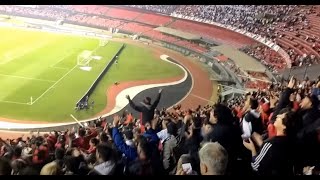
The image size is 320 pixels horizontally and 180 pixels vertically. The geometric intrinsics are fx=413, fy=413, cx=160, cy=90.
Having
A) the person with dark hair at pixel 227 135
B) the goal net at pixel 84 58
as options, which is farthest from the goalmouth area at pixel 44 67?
the person with dark hair at pixel 227 135

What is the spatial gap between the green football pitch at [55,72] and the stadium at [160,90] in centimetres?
7

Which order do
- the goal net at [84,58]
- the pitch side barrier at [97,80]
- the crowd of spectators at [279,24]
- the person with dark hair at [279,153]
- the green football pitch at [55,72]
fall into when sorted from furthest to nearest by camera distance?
the goal net at [84,58] < the crowd of spectators at [279,24] < the pitch side barrier at [97,80] < the green football pitch at [55,72] < the person with dark hair at [279,153]

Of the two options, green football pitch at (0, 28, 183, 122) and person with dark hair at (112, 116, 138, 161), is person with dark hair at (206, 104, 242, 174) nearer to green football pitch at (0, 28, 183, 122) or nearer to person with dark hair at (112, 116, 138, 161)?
person with dark hair at (112, 116, 138, 161)

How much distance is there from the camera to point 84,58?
29453mm

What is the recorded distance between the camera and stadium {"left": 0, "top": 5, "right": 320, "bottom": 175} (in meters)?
4.97

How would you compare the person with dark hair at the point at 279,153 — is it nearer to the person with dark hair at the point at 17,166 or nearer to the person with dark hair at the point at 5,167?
the person with dark hair at the point at 17,166

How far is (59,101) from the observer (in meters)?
20.4

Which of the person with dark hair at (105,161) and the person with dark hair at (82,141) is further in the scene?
the person with dark hair at (82,141)

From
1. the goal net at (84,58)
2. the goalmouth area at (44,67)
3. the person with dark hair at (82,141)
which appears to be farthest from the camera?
the goal net at (84,58)

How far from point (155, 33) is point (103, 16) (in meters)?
8.99

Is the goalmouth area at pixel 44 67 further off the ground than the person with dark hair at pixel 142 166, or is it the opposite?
the person with dark hair at pixel 142 166

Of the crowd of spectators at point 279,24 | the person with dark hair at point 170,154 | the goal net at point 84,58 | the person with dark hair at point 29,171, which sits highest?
the person with dark hair at point 29,171

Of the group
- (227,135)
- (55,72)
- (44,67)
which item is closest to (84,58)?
(44,67)

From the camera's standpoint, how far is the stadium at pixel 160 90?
497cm
